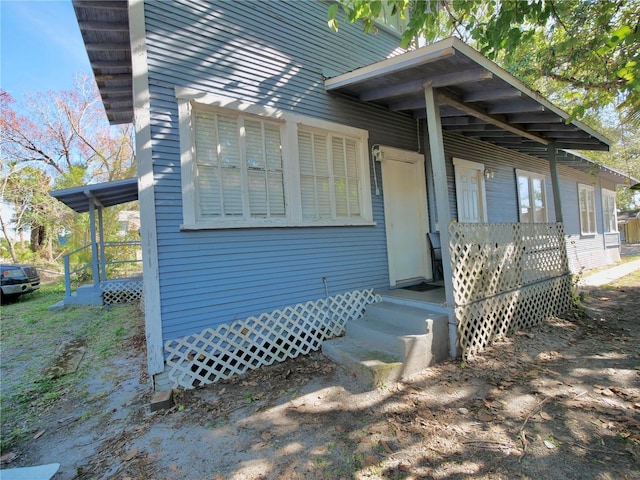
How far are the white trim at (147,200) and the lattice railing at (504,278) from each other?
3.34 m

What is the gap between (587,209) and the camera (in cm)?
1189

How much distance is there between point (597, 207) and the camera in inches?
497

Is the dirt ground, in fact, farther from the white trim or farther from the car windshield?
the car windshield

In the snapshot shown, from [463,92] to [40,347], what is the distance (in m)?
7.58

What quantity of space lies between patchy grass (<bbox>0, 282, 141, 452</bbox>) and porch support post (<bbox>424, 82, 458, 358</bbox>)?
14.1 ft

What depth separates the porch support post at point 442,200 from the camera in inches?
153

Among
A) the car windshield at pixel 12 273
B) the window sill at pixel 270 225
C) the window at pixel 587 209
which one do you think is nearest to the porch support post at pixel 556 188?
the window sill at pixel 270 225

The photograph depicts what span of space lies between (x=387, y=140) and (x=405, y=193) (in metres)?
0.98

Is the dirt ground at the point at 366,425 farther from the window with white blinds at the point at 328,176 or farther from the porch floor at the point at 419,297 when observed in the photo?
the window with white blinds at the point at 328,176

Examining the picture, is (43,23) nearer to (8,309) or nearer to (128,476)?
(8,309)

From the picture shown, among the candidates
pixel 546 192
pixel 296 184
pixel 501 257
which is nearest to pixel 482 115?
pixel 501 257

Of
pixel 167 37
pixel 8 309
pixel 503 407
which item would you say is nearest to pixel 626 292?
pixel 503 407

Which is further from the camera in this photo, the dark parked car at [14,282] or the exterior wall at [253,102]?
the dark parked car at [14,282]

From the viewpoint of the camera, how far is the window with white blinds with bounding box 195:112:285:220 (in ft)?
12.4
